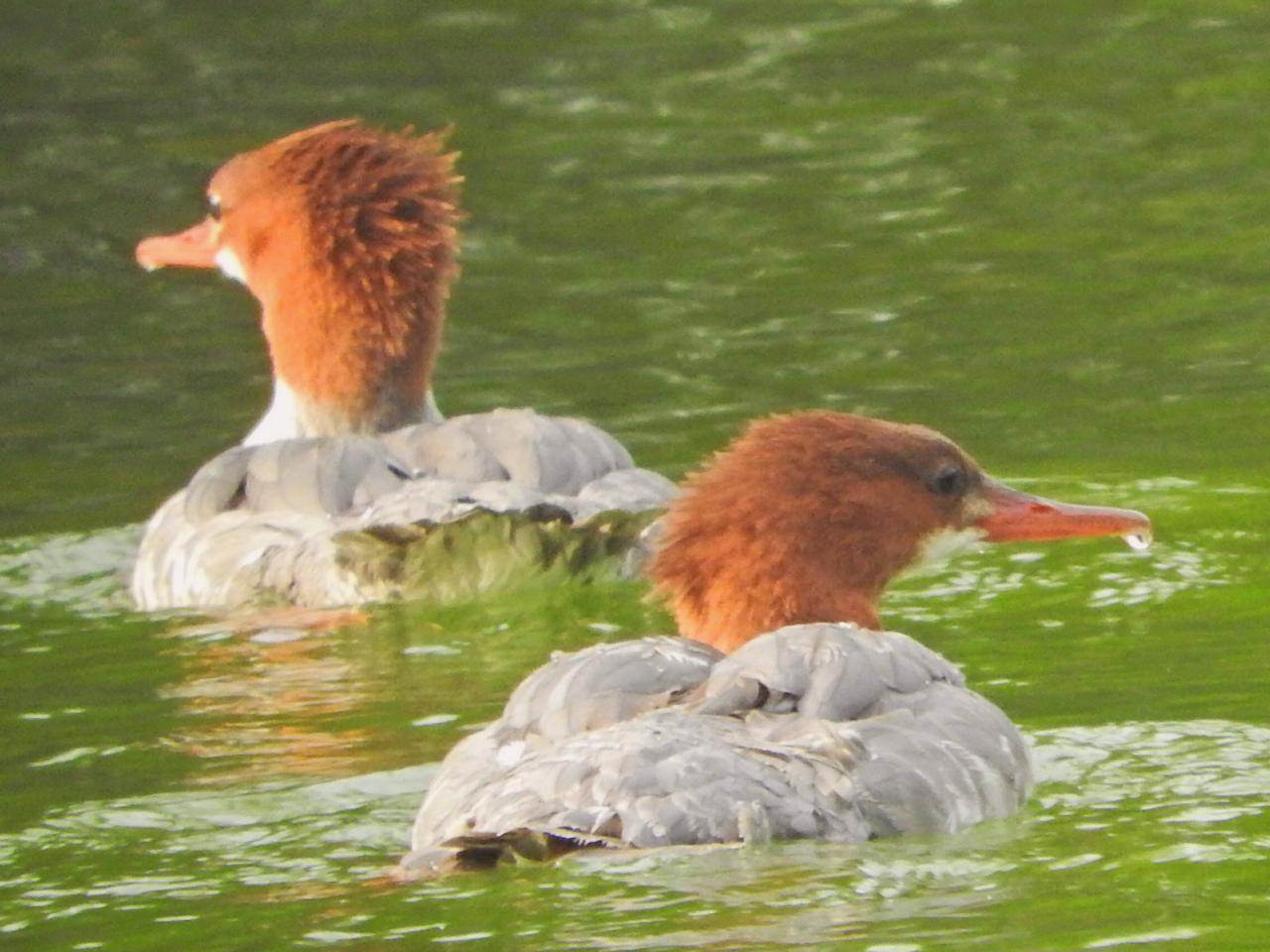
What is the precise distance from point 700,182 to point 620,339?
2.85 metres

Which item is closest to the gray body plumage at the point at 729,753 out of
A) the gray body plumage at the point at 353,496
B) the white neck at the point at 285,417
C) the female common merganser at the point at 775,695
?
→ the female common merganser at the point at 775,695

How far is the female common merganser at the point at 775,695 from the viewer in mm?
6926

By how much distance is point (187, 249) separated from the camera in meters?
13.2

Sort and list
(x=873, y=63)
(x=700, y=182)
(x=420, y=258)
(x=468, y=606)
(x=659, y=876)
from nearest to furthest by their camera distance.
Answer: (x=659, y=876)
(x=468, y=606)
(x=420, y=258)
(x=700, y=182)
(x=873, y=63)

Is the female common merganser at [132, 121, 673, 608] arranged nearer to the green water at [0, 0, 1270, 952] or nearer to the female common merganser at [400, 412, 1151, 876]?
the green water at [0, 0, 1270, 952]

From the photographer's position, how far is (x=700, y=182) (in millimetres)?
17609

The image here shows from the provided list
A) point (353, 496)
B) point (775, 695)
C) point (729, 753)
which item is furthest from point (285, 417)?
point (729, 753)

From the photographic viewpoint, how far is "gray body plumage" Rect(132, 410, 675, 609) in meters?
10.6

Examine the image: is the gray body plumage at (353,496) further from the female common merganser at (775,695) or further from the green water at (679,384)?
the female common merganser at (775,695)

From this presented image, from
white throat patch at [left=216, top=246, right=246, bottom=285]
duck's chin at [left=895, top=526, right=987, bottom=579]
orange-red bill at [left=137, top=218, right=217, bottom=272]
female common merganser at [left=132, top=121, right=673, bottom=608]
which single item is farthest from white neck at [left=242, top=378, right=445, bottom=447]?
duck's chin at [left=895, top=526, right=987, bottom=579]

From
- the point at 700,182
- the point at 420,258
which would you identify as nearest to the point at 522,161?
the point at 700,182

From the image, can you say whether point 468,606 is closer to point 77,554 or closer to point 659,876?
point 77,554

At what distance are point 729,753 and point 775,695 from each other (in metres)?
0.43

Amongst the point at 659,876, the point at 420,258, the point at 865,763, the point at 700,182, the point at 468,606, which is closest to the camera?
the point at 659,876
